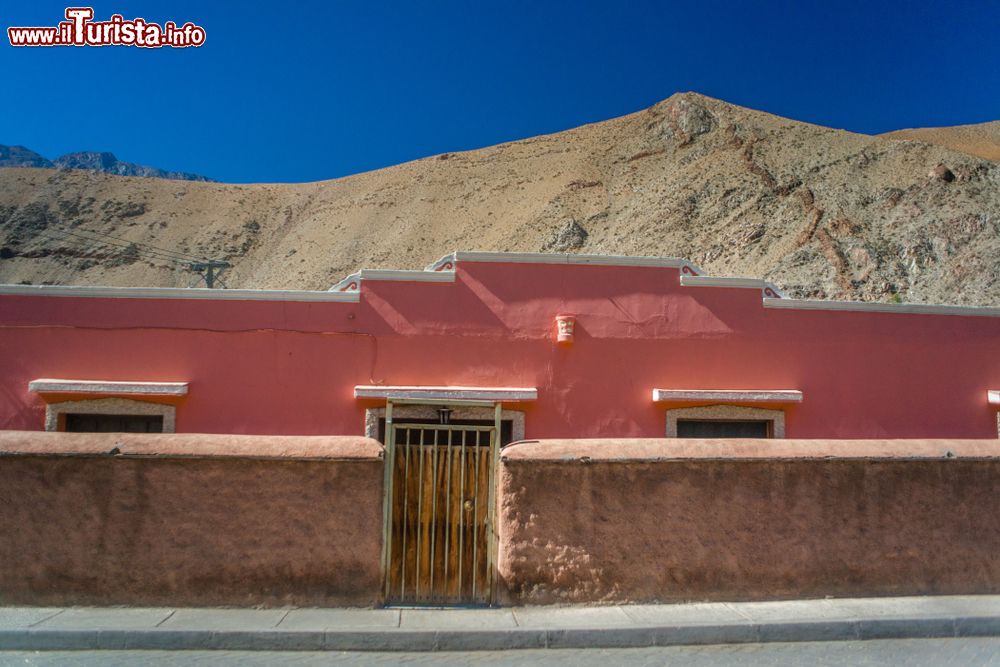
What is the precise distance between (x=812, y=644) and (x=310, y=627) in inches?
147

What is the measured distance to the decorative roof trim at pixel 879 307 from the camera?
1009 centimetres

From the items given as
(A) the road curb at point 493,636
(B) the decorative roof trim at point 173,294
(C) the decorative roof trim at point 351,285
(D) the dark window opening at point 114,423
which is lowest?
(A) the road curb at point 493,636

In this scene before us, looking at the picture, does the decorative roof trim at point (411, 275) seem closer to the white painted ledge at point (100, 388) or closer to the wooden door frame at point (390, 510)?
the white painted ledge at point (100, 388)

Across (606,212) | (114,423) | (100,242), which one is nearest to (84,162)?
(100,242)

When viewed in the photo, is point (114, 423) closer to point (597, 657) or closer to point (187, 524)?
point (187, 524)

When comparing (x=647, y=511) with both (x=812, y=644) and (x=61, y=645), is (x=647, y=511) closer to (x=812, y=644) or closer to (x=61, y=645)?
(x=812, y=644)

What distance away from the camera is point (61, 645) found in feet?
18.0

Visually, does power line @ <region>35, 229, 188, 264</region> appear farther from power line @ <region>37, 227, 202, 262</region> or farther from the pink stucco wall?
the pink stucco wall

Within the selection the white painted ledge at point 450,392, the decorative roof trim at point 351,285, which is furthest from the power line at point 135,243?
the white painted ledge at point 450,392

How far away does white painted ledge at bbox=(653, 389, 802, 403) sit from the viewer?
31.8 feet

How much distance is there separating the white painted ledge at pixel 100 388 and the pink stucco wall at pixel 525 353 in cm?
20

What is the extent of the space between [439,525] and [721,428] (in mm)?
4949

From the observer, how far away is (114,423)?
959cm

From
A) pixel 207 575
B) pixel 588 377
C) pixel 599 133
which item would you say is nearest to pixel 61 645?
pixel 207 575
